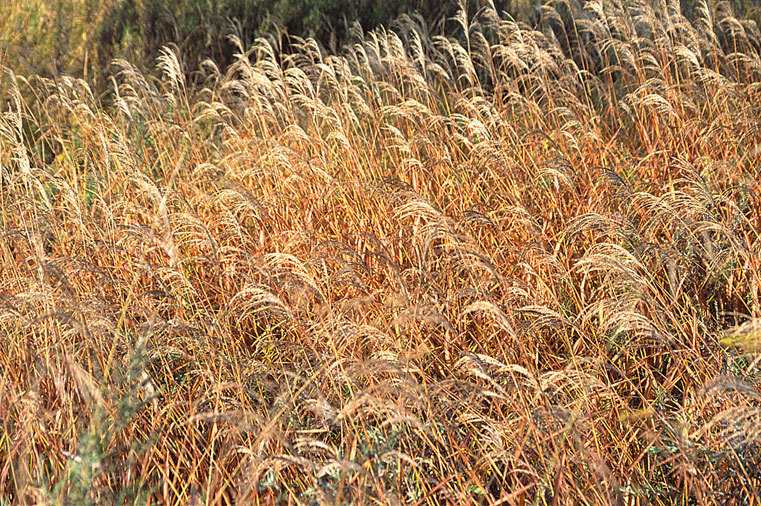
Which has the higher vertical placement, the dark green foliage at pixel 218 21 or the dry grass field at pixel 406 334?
the dark green foliage at pixel 218 21

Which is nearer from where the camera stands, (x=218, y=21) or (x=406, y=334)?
(x=406, y=334)

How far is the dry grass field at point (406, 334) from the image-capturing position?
1803 mm

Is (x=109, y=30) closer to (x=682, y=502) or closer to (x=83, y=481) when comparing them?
(x=83, y=481)

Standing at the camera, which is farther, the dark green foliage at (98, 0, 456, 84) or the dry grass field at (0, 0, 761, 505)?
the dark green foliage at (98, 0, 456, 84)

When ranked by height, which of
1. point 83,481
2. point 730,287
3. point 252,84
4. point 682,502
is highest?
point 252,84

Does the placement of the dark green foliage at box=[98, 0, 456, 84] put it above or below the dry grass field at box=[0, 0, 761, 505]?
above

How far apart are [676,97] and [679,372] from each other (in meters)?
1.67

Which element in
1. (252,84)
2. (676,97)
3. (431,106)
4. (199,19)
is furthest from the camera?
(199,19)

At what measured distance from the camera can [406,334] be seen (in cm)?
250

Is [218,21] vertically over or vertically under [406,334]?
over

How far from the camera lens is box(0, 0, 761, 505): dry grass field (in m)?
1.80

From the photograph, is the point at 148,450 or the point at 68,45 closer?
the point at 148,450

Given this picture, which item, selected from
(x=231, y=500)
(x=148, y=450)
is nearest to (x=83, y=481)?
(x=148, y=450)

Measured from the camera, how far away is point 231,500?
2029mm
